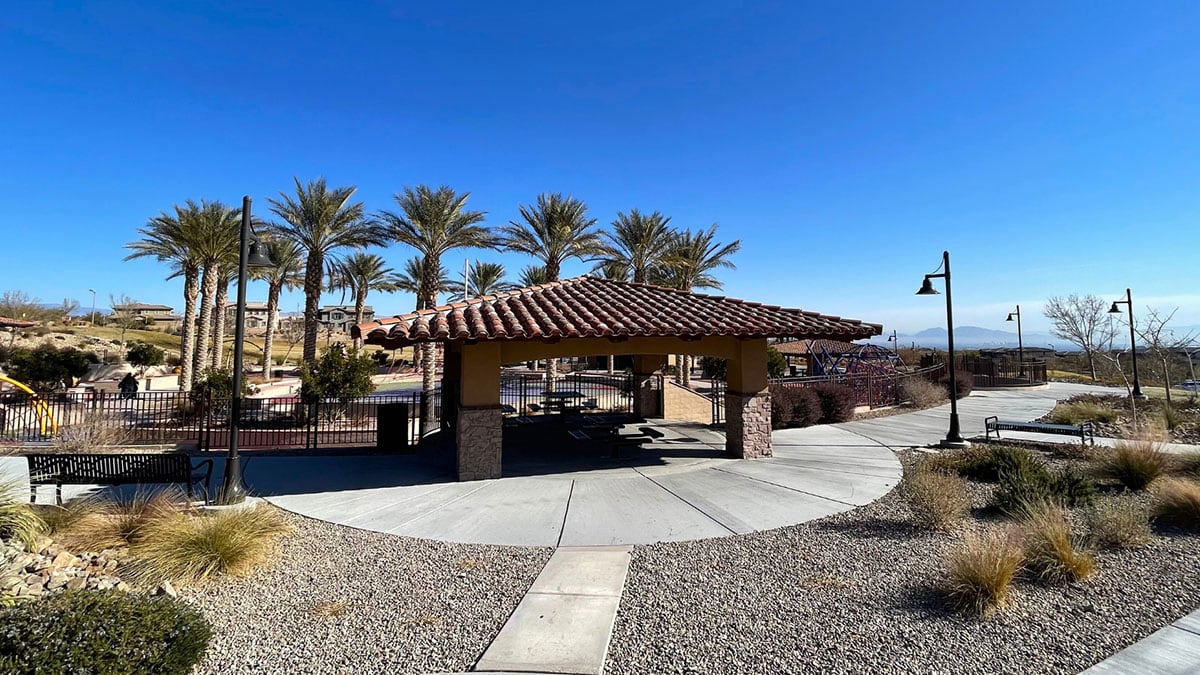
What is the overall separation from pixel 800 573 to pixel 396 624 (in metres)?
3.86

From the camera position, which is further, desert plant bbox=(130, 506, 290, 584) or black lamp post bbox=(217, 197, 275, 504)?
black lamp post bbox=(217, 197, 275, 504)

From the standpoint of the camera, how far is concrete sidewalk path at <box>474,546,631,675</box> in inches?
154

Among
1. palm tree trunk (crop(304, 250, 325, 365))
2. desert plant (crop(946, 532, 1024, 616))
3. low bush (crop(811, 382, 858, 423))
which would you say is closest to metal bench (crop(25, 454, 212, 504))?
desert plant (crop(946, 532, 1024, 616))

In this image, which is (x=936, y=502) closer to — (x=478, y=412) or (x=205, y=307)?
(x=478, y=412)

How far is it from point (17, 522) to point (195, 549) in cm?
216

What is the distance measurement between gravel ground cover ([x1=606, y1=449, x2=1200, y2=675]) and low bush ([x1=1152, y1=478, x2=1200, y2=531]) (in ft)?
2.17

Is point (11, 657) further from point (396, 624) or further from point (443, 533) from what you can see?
point (443, 533)

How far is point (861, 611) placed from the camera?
4566 mm

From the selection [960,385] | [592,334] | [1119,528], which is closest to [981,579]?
[1119,528]

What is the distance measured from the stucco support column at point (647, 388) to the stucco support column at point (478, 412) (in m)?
8.62

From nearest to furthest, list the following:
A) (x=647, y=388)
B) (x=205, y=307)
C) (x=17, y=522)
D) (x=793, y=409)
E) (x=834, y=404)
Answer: (x=17, y=522) < (x=793, y=409) < (x=834, y=404) < (x=647, y=388) < (x=205, y=307)

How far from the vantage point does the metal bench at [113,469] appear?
26.6 feet

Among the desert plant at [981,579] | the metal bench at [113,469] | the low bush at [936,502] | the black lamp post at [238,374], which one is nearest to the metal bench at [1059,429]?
the low bush at [936,502]

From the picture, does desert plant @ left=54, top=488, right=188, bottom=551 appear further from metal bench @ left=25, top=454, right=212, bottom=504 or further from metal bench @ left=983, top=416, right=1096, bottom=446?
metal bench @ left=983, top=416, right=1096, bottom=446
